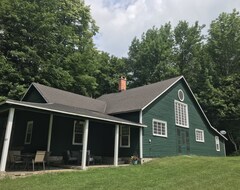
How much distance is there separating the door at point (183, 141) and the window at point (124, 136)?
13.9 ft

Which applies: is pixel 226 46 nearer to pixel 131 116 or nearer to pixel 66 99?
pixel 131 116

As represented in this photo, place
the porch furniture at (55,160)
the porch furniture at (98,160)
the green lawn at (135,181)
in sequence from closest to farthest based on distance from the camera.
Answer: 1. the green lawn at (135,181)
2. the porch furniture at (55,160)
3. the porch furniture at (98,160)

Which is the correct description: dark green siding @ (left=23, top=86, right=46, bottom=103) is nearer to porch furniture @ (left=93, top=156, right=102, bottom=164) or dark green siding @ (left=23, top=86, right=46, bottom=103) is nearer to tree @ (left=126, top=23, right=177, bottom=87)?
porch furniture @ (left=93, top=156, right=102, bottom=164)

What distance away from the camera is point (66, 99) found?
15.5m

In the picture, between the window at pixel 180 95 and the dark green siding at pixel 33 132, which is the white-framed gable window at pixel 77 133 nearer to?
the dark green siding at pixel 33 132

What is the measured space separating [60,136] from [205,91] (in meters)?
19.9

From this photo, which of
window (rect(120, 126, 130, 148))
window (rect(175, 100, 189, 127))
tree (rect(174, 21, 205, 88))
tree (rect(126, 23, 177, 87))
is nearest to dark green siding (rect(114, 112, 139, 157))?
window (rect(120, 126, 130, 148))

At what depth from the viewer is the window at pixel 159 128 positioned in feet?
50.8

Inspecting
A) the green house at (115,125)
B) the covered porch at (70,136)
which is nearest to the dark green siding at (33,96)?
the green house at (115,125)

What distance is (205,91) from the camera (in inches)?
1110

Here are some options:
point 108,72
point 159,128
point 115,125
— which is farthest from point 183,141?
point 108,72

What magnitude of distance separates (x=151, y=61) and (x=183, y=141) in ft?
61.5

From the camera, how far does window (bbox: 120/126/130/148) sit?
14740 mm

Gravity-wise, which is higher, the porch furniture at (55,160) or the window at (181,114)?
the window at (181,114)
